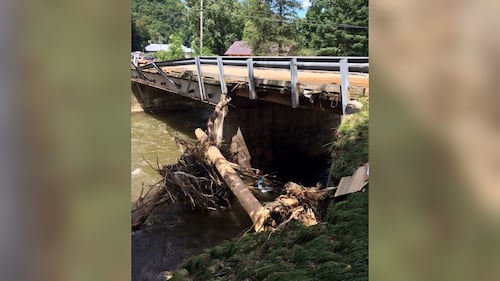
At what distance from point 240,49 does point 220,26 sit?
5.19 m

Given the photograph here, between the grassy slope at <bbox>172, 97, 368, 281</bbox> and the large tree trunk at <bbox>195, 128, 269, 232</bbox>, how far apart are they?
788 mm

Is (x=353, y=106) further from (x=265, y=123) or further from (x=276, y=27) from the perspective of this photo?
(x=276, y=27)

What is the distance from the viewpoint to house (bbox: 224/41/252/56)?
2954 cm

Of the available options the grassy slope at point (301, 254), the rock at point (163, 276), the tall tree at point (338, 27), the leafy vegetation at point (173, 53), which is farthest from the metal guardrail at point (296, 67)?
the leafy vegetation at point (173, 53)

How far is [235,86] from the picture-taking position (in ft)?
32.6

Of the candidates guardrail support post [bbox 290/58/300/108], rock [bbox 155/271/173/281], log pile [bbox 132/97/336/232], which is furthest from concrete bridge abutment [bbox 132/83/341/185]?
rock [bbox 155/271/173/281]

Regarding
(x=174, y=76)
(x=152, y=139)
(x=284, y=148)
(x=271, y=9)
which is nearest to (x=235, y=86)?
(x=284, y=148)

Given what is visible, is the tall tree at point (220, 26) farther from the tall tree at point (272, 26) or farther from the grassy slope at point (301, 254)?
the grassy slope at point (301, 254)

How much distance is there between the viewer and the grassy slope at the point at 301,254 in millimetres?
3484

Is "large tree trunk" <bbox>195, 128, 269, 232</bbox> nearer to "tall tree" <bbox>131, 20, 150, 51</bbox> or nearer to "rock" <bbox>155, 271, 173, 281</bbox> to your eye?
"rock" <bbox>155, 271, 173, 281</bbox>
